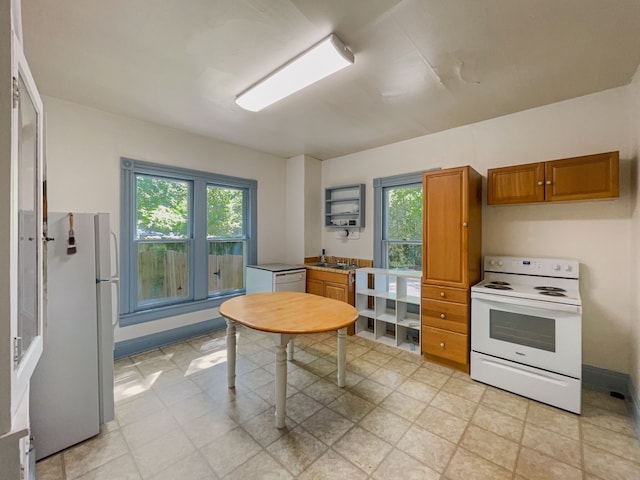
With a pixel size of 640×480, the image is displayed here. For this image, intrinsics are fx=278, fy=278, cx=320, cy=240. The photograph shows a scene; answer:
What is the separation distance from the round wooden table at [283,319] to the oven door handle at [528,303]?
131cm

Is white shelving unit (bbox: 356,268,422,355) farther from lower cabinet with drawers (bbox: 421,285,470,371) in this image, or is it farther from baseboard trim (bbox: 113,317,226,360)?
baseboard trim (bbox: 113,317,226,360)

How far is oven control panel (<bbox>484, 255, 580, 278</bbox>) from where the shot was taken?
2.66 m

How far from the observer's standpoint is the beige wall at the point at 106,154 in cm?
275

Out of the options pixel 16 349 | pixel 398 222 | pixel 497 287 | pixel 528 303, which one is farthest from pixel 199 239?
pixel 528 303

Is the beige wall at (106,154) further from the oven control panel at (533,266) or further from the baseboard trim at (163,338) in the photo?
the oven control panel at (533,266)

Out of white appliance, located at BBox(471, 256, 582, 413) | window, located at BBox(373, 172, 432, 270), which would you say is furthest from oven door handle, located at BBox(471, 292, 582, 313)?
window, located at BBox(373, 172, 432, 270)

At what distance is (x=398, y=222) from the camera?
13.3 feet

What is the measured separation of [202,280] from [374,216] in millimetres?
2642

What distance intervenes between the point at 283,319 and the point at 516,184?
2599mm

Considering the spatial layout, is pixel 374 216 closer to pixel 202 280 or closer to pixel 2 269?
pixel 202 280

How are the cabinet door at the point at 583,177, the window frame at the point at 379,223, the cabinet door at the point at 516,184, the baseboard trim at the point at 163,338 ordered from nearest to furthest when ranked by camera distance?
the cabinet door at the point at 583,177, the cabinet door at the point at 516,184, the baseboard trim at the point at 163,338, the window frame at the point at 379,223

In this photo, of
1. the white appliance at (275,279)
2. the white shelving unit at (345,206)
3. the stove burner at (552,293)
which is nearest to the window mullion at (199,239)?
the white appliance at (275,279)

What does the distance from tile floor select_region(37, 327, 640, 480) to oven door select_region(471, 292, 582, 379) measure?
0.36 metres

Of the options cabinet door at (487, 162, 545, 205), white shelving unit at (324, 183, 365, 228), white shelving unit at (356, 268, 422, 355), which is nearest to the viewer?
cabinet door at (487, 162, 545, 205)
